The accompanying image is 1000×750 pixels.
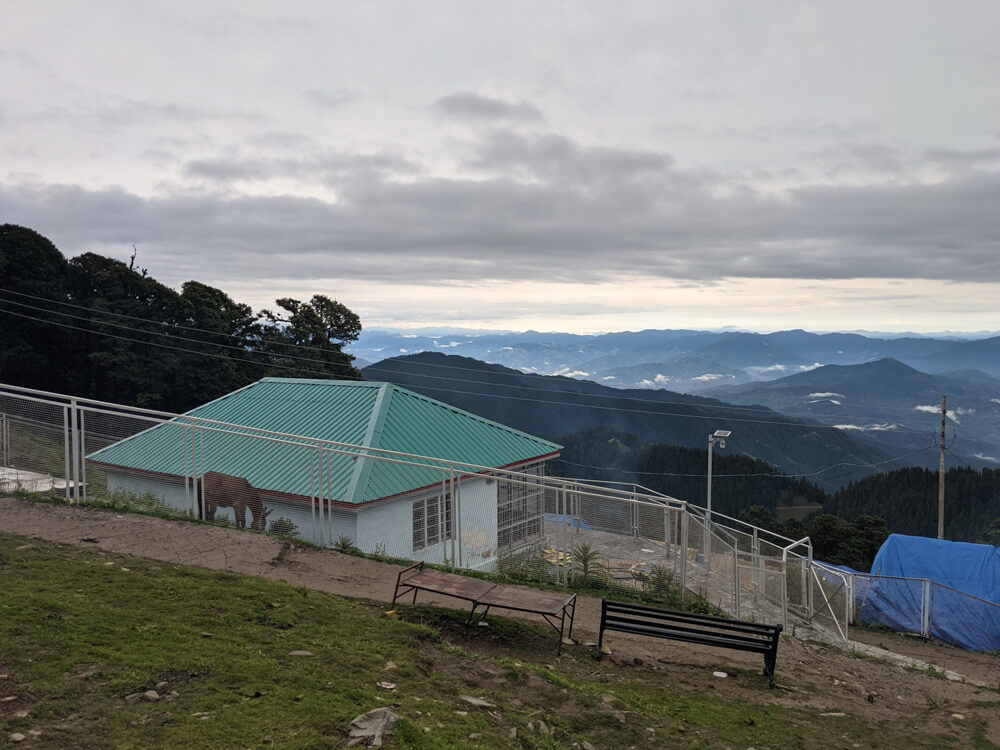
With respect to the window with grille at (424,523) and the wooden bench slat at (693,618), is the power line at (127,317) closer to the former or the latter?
the window with grille at (424,523)

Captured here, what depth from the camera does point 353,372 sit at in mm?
65500

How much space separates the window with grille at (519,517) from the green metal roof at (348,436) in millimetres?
3711

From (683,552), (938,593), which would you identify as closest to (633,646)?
(683,552)

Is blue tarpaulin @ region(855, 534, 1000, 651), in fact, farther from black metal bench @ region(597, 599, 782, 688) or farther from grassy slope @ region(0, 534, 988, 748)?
grassy slope @ region(0, 534, 988, 748)

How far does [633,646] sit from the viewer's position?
30.6ft

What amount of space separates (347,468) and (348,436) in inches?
128

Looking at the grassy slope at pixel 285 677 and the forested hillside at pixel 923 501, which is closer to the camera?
the grassy slope at pixel 285 677

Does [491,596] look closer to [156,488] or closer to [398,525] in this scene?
[156,488]

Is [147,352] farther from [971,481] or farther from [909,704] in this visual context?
[971,481]

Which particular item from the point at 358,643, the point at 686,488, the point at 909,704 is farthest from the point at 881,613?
the point at 686,488

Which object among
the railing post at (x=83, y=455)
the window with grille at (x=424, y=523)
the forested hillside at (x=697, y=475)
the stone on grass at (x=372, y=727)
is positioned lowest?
Answer: the forested hillside at (x=697, y=475)

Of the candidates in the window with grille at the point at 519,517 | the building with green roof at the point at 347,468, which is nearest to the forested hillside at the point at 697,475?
the building with green roof at the point at 347,468

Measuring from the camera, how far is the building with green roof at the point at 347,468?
1398 centimetres

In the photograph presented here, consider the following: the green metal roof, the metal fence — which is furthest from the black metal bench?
the green metal roof
